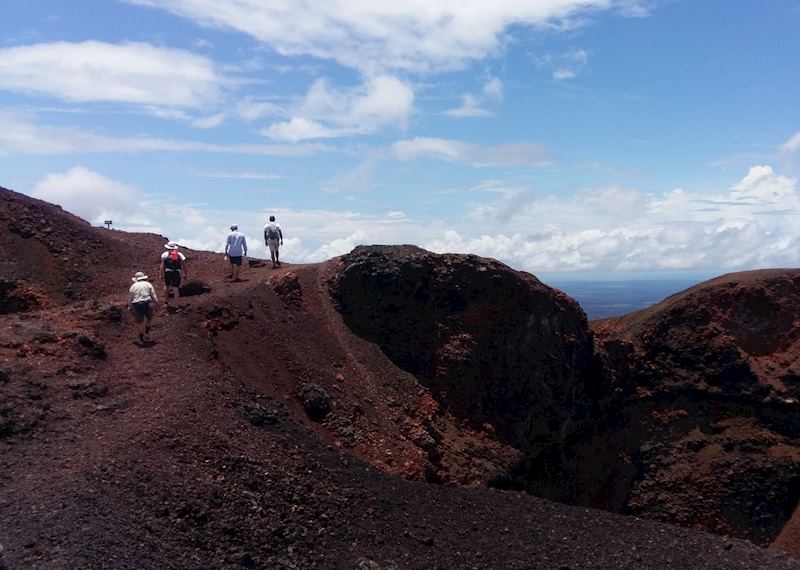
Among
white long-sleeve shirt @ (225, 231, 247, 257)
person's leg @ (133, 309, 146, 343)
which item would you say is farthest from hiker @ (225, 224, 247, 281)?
person's leg @ (133, 309, 146, 343)

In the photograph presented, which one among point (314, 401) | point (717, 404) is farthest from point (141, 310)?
point (717, 404)

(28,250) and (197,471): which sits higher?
(28,250)

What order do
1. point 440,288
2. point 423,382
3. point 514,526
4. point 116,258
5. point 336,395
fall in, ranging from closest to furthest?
point 514,526
point 336,395
point 423,382
point 440,288
point 116,258

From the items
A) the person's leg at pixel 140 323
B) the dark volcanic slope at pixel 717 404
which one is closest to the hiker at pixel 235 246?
the person's leg at pixel 140 323

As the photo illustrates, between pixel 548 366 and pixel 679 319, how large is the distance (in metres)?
6.10

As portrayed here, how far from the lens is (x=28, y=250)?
20.8 meters

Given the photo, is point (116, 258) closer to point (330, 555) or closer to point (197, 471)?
point (197, 471)

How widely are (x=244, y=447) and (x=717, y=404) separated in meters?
17.5

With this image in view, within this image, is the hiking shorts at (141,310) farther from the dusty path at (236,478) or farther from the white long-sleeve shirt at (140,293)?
the dusty path at (236,478)

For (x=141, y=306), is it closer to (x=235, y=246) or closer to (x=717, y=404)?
(x=235, y=246)

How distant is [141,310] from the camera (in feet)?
51.6

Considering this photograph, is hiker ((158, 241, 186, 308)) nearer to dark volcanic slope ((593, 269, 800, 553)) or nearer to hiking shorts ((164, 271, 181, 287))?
hiking shorts ((164, 271, 181, 287))

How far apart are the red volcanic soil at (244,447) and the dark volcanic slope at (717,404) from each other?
14.1ft

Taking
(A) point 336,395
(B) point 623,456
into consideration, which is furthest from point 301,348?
(B) point 623,456
